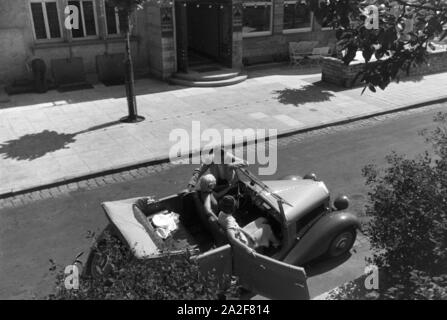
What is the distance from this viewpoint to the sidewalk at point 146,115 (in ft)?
35.8

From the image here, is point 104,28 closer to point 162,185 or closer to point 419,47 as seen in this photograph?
point 162,185

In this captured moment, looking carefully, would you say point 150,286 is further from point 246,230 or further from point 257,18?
point 257,18

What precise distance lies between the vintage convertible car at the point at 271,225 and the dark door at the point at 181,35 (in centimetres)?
1052

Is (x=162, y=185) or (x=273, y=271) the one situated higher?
(x=273, y=271)

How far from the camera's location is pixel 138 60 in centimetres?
1791

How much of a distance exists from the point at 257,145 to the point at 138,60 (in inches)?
317

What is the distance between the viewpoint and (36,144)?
38.6ft

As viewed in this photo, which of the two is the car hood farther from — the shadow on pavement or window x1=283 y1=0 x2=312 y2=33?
window x1=283 y1=0 x2=312 y2=33

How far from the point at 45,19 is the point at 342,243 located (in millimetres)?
13715

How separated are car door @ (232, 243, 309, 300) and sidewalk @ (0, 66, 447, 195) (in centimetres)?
Result: 546

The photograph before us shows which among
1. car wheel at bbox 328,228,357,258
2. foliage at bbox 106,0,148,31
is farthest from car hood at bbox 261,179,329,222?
foliage at bbox 106,0,148,31

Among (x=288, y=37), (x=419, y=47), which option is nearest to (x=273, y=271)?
(x=419, y=47)

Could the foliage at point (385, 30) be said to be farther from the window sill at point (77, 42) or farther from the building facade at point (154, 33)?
the window sill at point (77, 42)

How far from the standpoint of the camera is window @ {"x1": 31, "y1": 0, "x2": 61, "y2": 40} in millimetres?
15975
